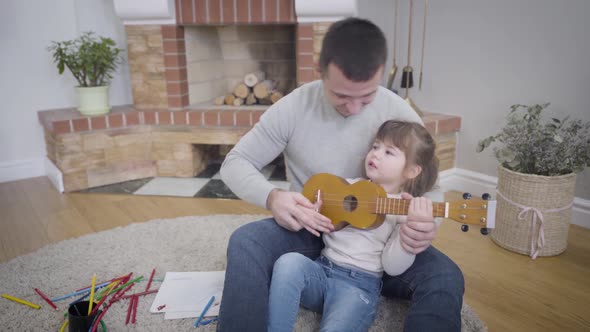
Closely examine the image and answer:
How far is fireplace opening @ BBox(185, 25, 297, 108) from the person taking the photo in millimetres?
2787

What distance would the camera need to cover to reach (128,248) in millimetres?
1766

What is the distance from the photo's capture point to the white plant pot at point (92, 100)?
95.9 inches

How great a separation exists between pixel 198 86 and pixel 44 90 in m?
0.84

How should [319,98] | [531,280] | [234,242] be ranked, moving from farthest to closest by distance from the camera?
[531,280], [319,98], [234,242]

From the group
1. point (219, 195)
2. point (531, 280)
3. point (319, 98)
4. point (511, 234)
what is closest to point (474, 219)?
point (319, 98)

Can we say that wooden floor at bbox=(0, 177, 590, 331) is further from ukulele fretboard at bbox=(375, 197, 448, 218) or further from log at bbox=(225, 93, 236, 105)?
log at bbox=(225, 93, 236, 105)

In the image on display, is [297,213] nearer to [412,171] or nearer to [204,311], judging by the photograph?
[412,171]

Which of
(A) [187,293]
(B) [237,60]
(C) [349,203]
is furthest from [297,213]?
(B) [237,60]

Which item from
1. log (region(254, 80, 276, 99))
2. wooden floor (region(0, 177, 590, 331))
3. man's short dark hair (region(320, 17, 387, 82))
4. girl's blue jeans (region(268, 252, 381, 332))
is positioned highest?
man's short dark hair (region(320, 17, 387, 82))

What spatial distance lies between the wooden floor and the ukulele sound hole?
54cm

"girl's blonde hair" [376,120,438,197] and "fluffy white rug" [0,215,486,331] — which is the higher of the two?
"girl's blonde hair" [376,120,438,197]

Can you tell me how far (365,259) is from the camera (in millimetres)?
1200

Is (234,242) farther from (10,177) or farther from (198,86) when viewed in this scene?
(10,177)

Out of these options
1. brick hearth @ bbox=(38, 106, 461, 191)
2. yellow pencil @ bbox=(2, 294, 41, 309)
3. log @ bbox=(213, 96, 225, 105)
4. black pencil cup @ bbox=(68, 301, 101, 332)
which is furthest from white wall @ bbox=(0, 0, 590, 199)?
black pencil cup @ bbox=(68, 301, 101, 332)
